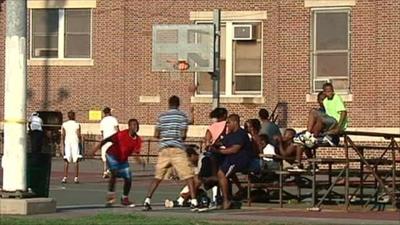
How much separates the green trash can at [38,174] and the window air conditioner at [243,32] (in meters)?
18.1

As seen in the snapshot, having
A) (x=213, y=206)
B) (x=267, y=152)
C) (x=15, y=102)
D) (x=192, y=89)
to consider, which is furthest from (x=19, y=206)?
(x=192, y=89)

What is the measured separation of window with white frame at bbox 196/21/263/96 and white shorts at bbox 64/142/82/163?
30.8ft

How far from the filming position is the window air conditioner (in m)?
36.7

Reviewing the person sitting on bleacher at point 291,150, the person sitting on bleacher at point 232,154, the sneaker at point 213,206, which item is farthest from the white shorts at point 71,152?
the person sitting on bleacher at point 232,154

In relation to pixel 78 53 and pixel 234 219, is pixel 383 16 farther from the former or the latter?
pixel 234 219

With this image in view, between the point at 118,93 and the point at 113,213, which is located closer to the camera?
the point at 113,213

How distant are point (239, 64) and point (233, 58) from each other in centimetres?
27

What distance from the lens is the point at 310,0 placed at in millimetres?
36156

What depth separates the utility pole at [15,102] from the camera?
59.5ft

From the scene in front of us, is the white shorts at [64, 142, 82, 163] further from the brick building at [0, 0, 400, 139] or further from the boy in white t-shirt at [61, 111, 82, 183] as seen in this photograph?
the brick building at [0, 0, 400, 139]

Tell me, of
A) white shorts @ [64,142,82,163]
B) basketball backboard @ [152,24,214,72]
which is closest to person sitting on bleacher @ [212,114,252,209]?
basketball backboard @ [152,24,214,72]

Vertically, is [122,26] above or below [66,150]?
above

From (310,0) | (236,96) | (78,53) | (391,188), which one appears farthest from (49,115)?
(391,188)

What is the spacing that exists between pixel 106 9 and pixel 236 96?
5206 millimetres
